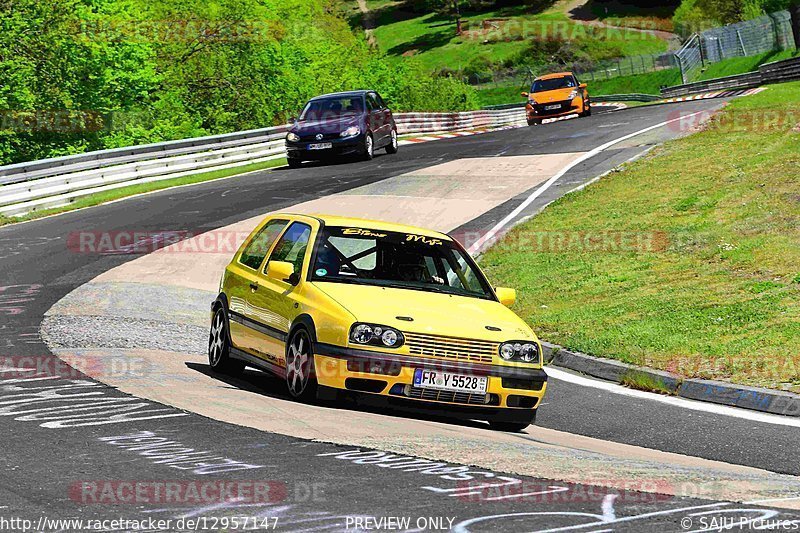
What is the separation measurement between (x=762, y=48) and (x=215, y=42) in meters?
33.2

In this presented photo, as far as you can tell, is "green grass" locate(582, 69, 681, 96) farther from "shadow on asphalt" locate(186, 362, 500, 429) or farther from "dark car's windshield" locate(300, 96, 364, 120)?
"shadow on asphalt" locate(186, 362, 500, 429)

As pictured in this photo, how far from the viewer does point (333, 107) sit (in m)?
32.9

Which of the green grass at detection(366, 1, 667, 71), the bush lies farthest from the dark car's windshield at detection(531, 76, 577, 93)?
the green grass at detection(366, 1, 667, 71)

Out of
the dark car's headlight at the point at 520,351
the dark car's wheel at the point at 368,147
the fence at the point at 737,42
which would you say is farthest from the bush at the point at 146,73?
the dark car's headlight at the point at 520,351

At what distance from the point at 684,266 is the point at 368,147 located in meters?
17.2

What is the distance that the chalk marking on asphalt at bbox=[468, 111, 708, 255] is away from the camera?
20.1 meters

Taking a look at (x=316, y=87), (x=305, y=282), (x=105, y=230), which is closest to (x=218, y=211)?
(x=105, y=230)

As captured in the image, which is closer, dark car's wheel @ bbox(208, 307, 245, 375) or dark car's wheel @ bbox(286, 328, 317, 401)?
dark car's wheel @ bbox(286, 328, 317, 401)

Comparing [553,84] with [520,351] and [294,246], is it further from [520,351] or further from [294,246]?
[520,351]

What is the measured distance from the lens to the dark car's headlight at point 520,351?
9250 mm

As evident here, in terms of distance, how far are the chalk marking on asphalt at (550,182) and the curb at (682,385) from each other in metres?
6.60

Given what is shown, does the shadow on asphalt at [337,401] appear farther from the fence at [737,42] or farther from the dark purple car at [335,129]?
the fence at [737,42]

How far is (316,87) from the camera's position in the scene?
57625 millimetres

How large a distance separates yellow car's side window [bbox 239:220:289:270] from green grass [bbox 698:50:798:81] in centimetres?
5384
